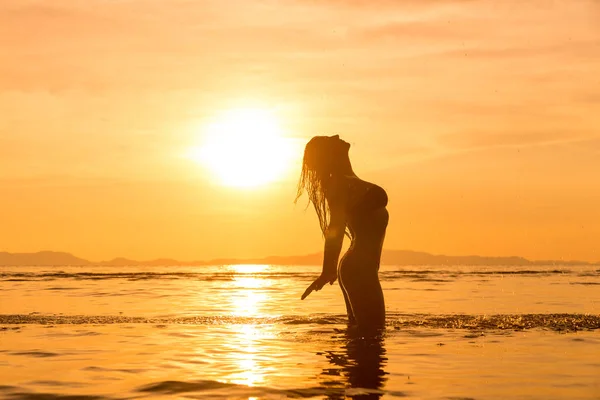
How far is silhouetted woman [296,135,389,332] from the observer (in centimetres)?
1016

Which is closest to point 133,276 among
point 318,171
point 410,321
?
point 410,321

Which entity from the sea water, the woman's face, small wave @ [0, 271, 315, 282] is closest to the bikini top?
the woman's face

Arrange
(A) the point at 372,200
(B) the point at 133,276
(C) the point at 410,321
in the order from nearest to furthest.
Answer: (A) the point at 372,200, (C) the point at 410,321, (B) the point at 133,276

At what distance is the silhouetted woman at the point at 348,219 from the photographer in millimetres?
10164

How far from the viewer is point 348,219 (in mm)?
10320

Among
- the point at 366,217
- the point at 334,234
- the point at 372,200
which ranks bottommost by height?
the point at 334,234

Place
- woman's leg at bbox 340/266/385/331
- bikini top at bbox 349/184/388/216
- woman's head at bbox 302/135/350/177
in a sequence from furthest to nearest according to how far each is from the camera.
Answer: woman's head at bbox 302/135/350/177 → woman's leg at bbox 340/266/385/331 → bikini top at bbox 349/184/388/216

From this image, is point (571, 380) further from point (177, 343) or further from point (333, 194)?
point (177, 343)

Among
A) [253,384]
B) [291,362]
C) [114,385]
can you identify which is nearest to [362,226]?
[291,362]

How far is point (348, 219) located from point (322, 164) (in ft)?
2.63

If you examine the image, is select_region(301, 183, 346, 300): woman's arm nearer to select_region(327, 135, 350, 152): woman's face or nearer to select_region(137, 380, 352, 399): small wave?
select_region(327, 135, 350, 152): woman's face

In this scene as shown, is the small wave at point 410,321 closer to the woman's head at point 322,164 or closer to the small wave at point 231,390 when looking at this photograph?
the woman's head at point 322,164

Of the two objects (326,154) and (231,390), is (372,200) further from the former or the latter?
(231,390)

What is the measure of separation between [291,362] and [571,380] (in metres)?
3.08
